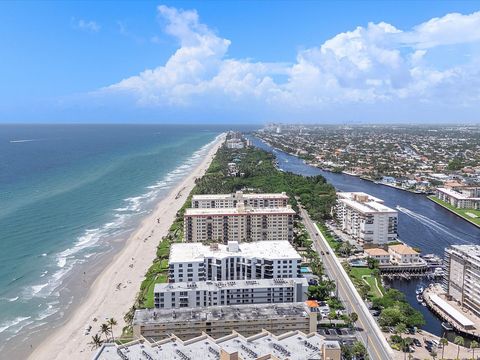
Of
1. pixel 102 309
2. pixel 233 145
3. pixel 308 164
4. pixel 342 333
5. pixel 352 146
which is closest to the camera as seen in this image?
pixel 342 333

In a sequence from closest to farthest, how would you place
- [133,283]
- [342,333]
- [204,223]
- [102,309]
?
1. [342,333]
2. [102,309]
3. [133,283]
4. [204,223]

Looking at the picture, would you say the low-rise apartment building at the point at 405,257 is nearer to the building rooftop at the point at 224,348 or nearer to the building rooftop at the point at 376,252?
the building rooftop at the point at 376,252

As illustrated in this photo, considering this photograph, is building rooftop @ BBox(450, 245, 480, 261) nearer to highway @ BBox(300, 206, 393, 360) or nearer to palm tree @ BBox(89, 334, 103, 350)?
highway @ BBox(300, 206, 393, 360)

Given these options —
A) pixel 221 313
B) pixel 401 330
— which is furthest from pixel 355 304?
pixel 221 313

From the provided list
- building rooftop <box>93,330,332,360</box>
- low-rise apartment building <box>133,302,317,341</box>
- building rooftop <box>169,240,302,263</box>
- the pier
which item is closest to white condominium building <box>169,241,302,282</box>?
building rooftop <box>169,240,302,263</box>

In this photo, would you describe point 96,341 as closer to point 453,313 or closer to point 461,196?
point 453,313

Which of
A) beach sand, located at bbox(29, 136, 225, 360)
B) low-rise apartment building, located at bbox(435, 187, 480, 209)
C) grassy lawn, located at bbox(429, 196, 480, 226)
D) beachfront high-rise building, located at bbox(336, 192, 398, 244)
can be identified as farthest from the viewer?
low-rise apartment building, located at bbox(435, 187, 480, 209)

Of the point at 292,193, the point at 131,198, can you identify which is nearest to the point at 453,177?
the point at 292,193

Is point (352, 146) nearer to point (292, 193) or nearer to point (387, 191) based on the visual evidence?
point (387, 191)
